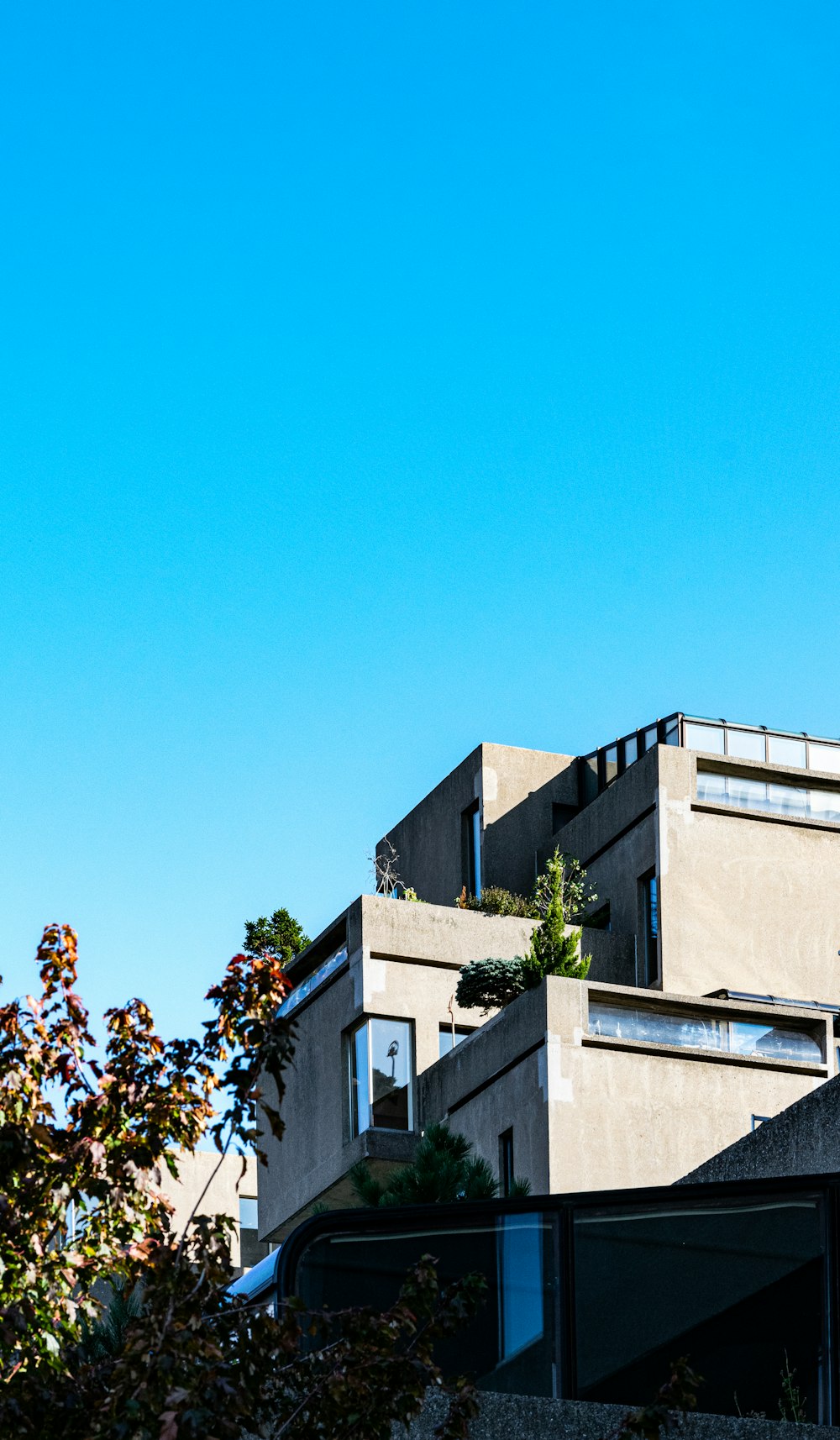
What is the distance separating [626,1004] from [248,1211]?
2883cm

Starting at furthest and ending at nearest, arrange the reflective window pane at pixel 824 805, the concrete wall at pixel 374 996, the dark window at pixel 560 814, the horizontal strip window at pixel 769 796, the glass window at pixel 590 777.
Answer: the glass window at pixel 590 777 → the dark window at pixel 560 814 → the reflective window pane at pixel 824 805 → the horizontal strip window at pixel 769 796 → the concrete wall at pixel 374 996

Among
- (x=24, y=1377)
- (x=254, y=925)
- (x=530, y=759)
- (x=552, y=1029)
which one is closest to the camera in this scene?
(x=24, y=1377)

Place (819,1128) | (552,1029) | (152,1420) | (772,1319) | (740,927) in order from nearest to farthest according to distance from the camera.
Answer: (152,1420)
(772,1319)
(819,1128)
(552,1029)
(740,927)

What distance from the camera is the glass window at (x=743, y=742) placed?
35.7 metres

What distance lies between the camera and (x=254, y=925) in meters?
46.4

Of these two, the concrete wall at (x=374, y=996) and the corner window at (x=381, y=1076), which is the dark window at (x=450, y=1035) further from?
the corner window at (x=381, y=1076)

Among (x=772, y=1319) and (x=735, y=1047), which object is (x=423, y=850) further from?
(x=772, y=1319)

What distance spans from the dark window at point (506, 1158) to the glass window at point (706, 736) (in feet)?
34.3

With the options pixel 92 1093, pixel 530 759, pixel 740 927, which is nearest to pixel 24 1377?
pixel 92 1093

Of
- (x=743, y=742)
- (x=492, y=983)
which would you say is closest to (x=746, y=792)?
(x=743, y=742)

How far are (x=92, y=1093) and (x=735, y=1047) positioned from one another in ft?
56.6

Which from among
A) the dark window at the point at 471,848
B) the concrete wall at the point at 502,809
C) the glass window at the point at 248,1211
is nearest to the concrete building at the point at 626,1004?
the concrete wall at the point at 502,809

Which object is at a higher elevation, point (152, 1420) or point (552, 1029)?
point (552, 1029)

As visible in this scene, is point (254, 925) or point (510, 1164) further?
point (254, 925)
